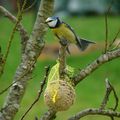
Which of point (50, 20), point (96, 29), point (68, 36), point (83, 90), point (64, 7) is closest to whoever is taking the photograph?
point (50, 20)

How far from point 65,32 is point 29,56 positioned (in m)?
0.24

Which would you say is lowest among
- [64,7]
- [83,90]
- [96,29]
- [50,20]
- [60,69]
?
[60,69]

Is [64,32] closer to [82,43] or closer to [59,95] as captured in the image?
[82,43]

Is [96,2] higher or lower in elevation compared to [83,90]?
higher

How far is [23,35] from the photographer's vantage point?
3877 millimetres

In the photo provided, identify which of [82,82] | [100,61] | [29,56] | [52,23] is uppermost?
[82,82]

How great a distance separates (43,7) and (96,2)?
60.2 ft

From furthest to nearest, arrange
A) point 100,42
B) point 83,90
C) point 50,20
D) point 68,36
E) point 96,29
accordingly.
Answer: point 96,29
point 100,42
point 83,90
point 68,36
point 50,20

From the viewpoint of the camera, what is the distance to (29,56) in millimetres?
3715

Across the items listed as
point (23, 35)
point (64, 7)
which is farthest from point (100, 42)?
point (23, 35)

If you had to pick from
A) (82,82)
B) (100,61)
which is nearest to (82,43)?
(100,61)

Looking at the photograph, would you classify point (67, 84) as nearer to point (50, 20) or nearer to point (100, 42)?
point (50, 20)

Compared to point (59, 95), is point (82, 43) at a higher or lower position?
higher

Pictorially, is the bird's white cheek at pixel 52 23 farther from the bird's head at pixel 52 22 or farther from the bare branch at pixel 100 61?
the bare branch at pixel 100 61
